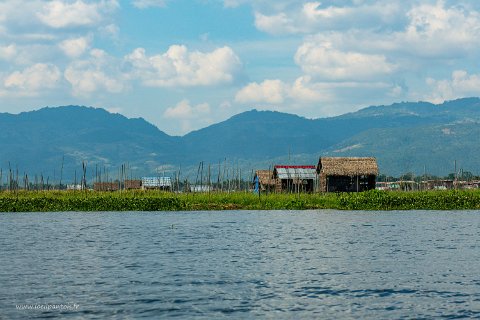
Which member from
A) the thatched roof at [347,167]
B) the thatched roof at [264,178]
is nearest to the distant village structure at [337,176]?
the thatched roof at [347,167]

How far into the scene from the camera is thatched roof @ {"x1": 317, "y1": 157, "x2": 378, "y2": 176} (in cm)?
9156

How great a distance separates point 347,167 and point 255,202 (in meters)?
18.7

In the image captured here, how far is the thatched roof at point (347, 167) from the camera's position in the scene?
9156 cm

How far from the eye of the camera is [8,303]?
22.2 metres

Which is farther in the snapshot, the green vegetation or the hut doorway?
the hut doorway

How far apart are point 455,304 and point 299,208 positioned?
5426cm

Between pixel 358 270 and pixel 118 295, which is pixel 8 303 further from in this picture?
pixel 358 270

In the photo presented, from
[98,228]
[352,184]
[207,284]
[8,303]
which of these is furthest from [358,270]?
[352,184]

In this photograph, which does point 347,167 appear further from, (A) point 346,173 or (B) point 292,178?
(B) point 292,178

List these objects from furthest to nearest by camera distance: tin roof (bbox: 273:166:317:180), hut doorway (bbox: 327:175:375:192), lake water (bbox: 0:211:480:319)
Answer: tin roof (bbox: 273:166:317:180)
hut doorway (bbox: 327:175:375:192)
lake water (bbox: 0:211:480:319)

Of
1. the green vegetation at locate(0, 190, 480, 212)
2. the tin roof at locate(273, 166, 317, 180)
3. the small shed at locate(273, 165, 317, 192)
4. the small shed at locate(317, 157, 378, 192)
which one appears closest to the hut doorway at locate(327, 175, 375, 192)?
the small shed at locate(317, 157, 378, 192)

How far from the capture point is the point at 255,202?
78.2 meters

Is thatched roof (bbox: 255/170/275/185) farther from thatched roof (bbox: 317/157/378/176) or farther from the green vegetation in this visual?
the green vegetation

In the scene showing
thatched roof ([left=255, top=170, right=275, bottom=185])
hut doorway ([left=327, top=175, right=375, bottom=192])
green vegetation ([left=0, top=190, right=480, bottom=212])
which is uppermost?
thatched roof ([left=255, top=170, right=275, bottom=185])
